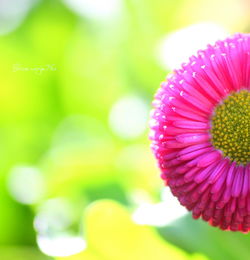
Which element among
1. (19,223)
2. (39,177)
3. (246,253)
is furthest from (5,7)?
(246,253)

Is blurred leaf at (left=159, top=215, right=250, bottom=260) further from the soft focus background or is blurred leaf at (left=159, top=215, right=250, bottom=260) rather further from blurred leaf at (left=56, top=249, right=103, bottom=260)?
blurred leaf at (left=56, top=249, right=103, bottom=260)

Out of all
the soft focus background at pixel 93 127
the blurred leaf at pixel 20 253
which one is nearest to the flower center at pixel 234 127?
the soft focus background at pixel 93 127

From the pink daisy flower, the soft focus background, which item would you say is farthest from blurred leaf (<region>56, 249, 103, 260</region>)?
the pink daisy flower

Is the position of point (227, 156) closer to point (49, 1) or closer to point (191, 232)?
point (191, 232)

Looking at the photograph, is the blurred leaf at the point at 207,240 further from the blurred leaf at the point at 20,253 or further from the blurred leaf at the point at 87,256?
the blurred leaf at the point at 20,253

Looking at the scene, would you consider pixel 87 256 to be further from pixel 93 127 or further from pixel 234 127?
pixel 93 127
